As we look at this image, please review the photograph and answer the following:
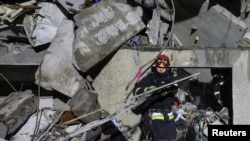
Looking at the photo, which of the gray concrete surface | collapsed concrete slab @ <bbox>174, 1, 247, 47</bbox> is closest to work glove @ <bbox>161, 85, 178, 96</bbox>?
the gray concrete surface

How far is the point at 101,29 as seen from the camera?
1071cm

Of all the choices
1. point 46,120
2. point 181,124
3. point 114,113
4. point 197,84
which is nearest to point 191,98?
point 197,84

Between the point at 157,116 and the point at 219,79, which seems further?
the point at 219,79

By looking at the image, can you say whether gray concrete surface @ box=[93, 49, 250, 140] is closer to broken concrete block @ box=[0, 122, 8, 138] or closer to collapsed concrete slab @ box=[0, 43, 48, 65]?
collapsed concrete slab @ box=[0, 43, 48, 65]

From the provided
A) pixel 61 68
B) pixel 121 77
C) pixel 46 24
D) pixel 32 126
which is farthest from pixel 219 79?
pixel 32 126

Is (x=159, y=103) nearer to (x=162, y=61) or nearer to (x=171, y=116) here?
(x=171, y=116)

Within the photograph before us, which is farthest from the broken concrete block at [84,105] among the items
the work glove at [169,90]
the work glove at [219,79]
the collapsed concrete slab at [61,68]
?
the work glove at [219,79]

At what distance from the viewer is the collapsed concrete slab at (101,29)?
10.6 meters

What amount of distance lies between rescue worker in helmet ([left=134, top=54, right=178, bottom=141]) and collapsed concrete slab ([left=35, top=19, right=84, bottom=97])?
141 cm

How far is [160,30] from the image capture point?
11023 millimetres

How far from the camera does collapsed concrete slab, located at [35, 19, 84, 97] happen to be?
1076 centimetres

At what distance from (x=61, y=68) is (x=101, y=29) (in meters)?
1.13

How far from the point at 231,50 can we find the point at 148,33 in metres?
1.73

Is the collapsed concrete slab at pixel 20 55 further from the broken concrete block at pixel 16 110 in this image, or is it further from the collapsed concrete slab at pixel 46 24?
the broken concrete block at pixel 16 110
